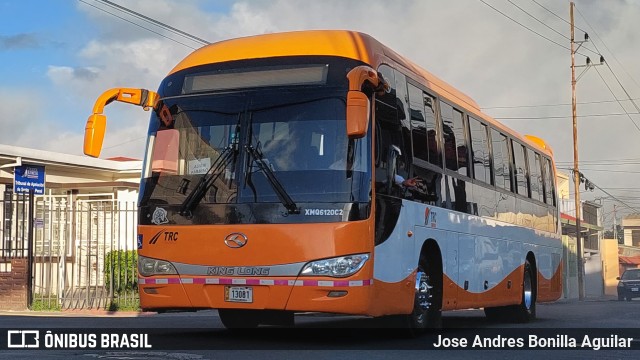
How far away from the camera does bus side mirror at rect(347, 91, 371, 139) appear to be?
30.5ft

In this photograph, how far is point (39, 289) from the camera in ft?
69.5

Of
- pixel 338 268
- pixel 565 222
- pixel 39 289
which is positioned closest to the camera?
pixel 338 268

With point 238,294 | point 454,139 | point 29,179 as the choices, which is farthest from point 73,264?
point 238,294

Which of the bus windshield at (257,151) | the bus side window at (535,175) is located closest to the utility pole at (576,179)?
the bus side window at (535,175)

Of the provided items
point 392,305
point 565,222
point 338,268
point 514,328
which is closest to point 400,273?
point 392,305

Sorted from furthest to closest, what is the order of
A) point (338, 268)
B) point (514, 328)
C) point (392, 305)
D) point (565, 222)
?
point (565, 222), point (514, 328), point (392, 305), point (338, 268)

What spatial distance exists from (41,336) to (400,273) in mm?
4209

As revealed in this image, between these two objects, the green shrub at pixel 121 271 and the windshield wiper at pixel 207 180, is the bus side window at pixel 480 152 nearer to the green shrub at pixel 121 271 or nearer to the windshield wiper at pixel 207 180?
the windshield wiper at pixel 207 180

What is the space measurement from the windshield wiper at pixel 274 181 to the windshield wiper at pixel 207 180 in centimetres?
21

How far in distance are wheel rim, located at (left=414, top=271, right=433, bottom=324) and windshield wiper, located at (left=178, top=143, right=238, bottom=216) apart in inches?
114

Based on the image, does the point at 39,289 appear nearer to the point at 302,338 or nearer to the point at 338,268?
the point at 302,338

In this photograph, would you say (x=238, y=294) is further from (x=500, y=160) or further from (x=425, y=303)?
(x=500, y=160)

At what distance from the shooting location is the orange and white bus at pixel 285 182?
9750 millimetres

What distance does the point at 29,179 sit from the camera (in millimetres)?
20656
